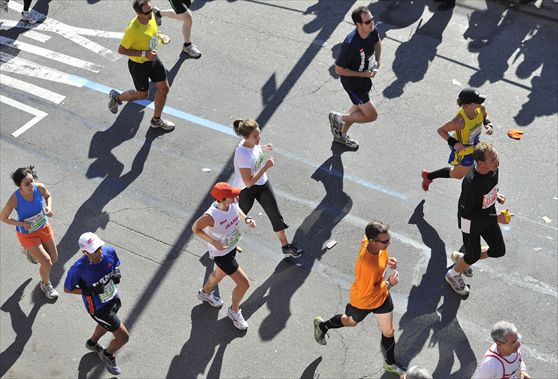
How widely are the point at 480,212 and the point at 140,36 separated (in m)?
4.93

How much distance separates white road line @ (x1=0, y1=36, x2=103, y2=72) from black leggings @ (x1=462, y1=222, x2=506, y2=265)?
22.1 feet

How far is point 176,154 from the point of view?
32.6 ft

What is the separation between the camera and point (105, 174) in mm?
9664

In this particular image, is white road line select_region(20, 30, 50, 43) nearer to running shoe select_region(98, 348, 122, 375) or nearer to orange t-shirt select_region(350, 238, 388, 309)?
running shoe select_region(98, 348, 122, 375)

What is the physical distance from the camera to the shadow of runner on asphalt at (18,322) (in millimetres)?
7469

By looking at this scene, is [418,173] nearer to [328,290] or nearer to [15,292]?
[328,290]

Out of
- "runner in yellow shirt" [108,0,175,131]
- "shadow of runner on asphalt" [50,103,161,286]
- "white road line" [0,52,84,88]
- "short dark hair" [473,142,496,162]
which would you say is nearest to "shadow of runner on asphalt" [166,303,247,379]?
"shadow of runner on asphalt" [50,103,161,286]

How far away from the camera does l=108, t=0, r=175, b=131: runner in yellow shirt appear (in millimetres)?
9406

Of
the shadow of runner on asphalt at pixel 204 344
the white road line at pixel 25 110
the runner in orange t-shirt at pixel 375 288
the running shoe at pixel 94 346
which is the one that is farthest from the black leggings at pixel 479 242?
the white road line at pixel 25 110

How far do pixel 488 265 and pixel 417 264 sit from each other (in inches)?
32.0

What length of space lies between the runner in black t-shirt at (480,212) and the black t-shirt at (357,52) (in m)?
2.53

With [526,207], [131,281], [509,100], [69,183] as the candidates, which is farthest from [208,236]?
[509,100]

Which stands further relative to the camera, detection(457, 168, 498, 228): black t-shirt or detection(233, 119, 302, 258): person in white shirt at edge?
detection(233, 119, 302, 258): person in white shirt at edge

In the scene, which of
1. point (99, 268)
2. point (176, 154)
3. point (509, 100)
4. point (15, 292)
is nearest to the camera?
point (99, 268)
